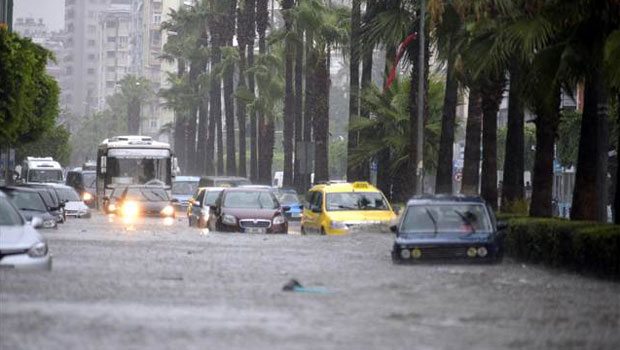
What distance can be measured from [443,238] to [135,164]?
115ft

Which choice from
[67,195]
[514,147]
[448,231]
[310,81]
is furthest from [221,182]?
[448,231]

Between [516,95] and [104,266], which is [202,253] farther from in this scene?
[516,95]

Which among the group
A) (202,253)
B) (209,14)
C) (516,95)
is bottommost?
(202,253)

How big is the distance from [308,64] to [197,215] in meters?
19.9


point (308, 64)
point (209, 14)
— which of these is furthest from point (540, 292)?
point (209, 14)

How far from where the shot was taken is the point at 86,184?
8162cm

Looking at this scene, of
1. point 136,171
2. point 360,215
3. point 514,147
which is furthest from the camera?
point 136,171

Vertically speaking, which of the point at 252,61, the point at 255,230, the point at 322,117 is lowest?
the point at 255,230

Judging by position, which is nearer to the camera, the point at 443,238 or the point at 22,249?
the point at 22,249

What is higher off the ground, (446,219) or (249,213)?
(446,219)

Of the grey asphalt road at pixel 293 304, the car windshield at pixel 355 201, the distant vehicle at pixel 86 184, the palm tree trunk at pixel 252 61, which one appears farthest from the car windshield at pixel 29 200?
the palm tree trunk at pixel 252 61

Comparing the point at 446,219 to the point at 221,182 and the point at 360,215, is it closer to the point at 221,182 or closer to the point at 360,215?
the point at 360,215

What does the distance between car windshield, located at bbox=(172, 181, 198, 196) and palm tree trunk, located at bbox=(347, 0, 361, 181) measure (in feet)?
36.0

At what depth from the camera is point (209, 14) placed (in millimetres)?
99625
